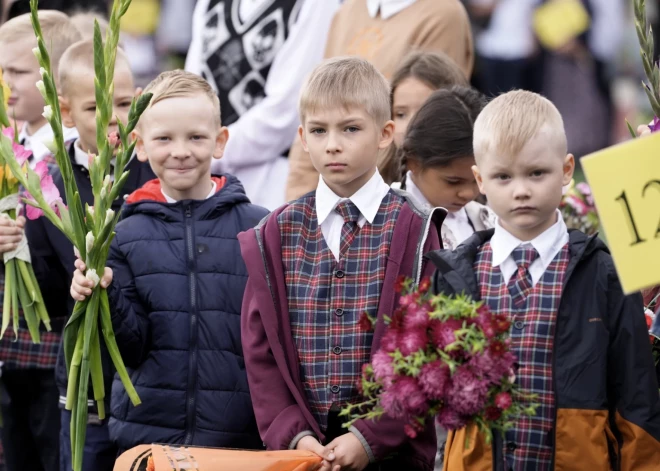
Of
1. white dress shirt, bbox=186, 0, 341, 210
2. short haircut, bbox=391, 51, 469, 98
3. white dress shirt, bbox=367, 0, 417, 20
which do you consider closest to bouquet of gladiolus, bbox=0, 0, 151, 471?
short haircut, bbox=391, 51, 469, 98

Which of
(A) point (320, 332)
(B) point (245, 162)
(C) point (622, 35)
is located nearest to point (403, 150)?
(A) point (320, 332)

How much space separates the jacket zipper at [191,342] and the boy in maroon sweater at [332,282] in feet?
0.82

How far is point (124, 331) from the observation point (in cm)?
437

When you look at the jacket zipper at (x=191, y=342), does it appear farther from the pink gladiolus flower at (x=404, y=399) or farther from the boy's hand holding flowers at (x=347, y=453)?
the pink gladiolus flower at (x=404, y=399)

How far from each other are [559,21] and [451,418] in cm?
439

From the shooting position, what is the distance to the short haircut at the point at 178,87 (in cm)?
465

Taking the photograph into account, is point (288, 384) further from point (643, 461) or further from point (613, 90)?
point (613, 90)

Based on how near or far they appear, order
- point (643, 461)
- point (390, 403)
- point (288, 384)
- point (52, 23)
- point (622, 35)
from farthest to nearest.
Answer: point (622, 35) < point (52, 23) < point (288, 384) < point (643, 461) < point (390, 403)

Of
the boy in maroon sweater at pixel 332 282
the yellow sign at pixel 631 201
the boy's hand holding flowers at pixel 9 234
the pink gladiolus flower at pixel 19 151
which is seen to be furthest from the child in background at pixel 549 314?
the boy's hand holding flowers at pixel 9 234

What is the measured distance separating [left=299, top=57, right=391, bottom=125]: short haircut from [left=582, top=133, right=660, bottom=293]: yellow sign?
1150 mm

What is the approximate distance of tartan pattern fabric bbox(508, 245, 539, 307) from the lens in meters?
3.84

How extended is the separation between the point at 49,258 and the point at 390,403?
2.12 m

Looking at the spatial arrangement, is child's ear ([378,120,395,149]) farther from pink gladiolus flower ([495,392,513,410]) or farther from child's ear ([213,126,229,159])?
pink gladiolus flower ([495,392,513,410])

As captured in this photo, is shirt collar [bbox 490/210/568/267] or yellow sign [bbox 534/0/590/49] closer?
shirt collar [bbox 490/210/568/267]
